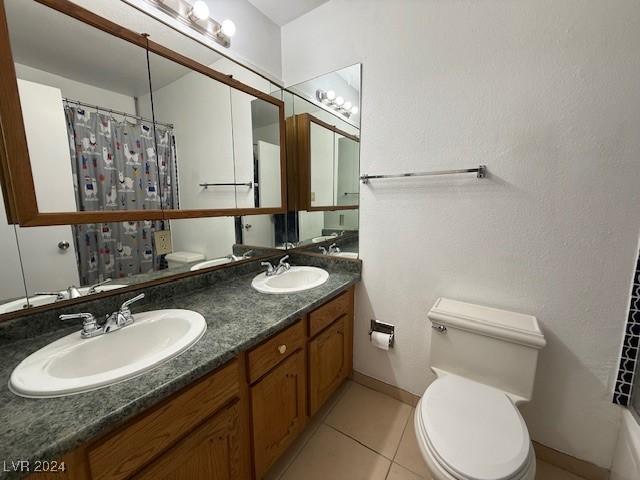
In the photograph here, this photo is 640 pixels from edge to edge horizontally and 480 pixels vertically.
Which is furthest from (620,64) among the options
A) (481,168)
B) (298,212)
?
(298,212)

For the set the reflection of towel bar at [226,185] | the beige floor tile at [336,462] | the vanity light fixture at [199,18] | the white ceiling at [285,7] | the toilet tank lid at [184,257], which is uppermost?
the white ceiling at [285,7]

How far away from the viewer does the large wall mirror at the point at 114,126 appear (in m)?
0.85

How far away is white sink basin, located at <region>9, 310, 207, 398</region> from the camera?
67cm

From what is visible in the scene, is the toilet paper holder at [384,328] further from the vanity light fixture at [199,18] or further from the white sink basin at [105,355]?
the vanity light fixture at [199,18]

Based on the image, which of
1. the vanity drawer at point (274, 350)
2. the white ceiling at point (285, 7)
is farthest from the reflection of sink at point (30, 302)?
the white ceiling at point (285, 7)

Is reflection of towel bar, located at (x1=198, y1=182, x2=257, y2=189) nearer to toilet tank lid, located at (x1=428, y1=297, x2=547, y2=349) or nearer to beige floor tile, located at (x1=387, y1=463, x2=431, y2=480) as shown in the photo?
Result: toilet tank lid, located at (x1=428, y1=297, x2=547, y2=349)

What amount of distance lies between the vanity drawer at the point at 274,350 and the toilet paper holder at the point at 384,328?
0.62 m

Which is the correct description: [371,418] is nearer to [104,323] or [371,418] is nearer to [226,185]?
[104,323]

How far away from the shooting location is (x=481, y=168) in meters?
1.25

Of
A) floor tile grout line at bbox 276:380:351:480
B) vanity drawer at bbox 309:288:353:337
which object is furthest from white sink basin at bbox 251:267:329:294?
floor tile grout line at bbox 276:380:351:480

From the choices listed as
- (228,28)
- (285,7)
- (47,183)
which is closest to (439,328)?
(47,183)

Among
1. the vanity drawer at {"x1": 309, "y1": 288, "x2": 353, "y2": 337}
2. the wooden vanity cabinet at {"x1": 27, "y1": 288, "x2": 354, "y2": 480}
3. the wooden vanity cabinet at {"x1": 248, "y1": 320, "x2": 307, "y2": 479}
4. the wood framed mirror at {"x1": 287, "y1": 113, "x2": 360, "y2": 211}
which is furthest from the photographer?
the wood framed mirror at {"x1": 287, "y1": 113, "x2": 360, "y2": 211}

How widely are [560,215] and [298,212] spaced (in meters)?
1.50

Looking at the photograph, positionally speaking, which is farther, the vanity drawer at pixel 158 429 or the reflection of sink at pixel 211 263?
the reflection of sink at pixel 211 263
